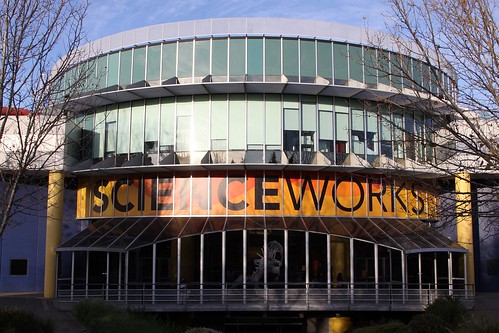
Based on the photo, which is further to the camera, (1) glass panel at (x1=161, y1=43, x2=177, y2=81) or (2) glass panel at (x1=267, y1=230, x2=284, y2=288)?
(1) glass panel at (x1=161, y1=43, x2=177, y2=81)

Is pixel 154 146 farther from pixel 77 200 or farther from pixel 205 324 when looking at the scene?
pixel 205 324

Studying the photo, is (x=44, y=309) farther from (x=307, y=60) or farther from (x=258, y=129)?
(x=307, y=60)

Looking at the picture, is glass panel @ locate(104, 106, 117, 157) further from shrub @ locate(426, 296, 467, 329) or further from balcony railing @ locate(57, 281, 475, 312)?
shrub @ locate(426, 296, 467, 329)

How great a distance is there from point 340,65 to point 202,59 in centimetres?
662

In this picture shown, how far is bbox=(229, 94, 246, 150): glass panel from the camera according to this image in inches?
1133

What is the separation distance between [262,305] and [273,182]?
7437 millimetres

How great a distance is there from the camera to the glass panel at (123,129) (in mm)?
30156

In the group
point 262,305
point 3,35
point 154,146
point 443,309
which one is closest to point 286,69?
point 154,146

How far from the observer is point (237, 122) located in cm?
2897

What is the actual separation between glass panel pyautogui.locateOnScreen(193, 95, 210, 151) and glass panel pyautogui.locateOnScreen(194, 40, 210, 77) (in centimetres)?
129

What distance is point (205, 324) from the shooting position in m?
24.1

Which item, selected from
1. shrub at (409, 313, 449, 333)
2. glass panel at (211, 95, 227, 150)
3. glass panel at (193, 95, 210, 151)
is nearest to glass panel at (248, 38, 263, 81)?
glass panel at (211, 95, 227, 150)

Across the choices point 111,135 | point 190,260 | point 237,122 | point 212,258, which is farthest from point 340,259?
point 111,135

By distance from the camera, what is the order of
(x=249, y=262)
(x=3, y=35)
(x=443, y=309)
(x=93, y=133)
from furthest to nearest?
(x=93, y=133), (x=249, y=262), (x=443, y=309), (x=3, y=35)
